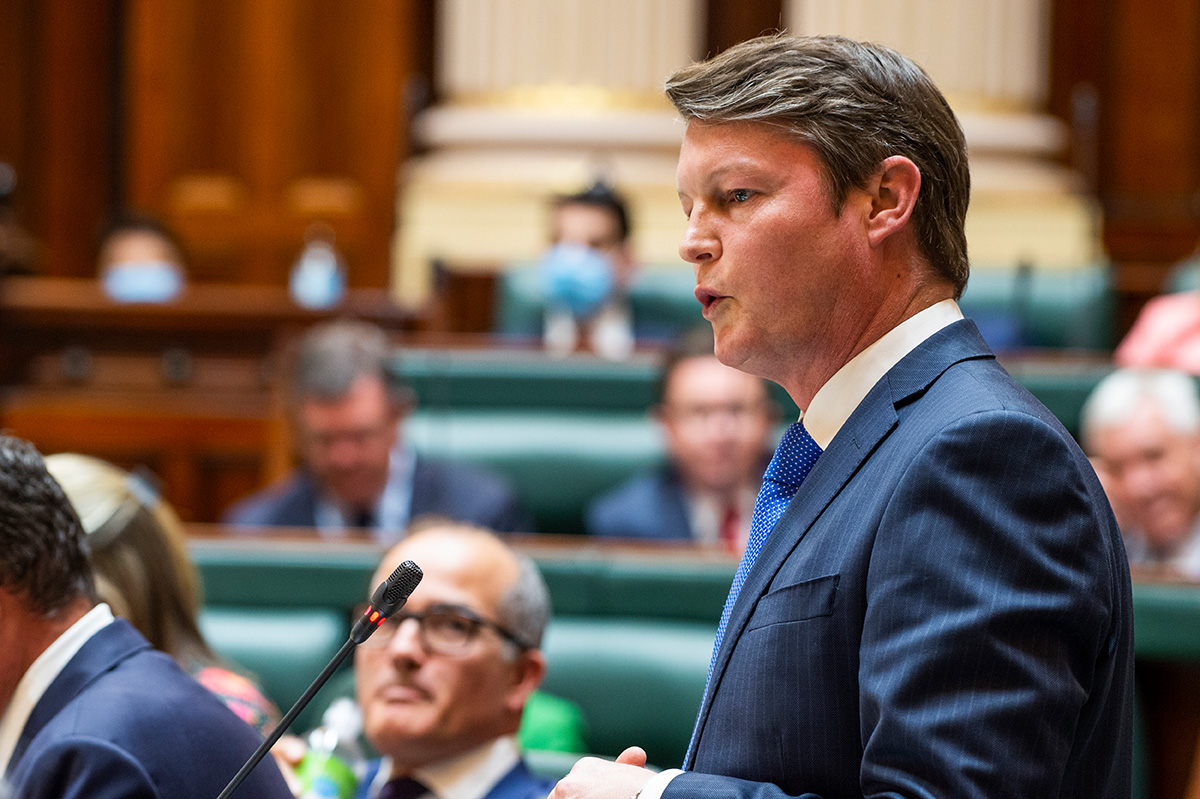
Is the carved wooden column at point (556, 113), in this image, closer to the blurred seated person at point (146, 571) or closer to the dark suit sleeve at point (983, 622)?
the blurred seated person at point (146, 571)

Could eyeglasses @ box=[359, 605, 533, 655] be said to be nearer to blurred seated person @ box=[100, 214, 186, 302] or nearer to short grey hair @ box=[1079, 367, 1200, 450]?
short grey hair @ box=[1079, 367, 1200, 450]

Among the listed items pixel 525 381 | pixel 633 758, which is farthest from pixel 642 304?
pixel 633 758

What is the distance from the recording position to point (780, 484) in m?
1.18

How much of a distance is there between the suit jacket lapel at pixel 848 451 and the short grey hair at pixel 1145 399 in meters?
2.16

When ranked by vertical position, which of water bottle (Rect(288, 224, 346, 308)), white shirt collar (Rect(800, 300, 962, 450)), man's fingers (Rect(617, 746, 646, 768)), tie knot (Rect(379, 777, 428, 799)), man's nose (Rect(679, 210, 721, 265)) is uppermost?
man's nose (Rect(679, 210, 721, 265))

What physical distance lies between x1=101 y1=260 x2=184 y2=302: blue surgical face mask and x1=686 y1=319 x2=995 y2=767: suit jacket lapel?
4100 mm

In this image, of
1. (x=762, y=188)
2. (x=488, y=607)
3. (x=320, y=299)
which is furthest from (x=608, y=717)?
(x=320, y=299)

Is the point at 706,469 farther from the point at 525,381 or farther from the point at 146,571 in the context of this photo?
the point at 146,571

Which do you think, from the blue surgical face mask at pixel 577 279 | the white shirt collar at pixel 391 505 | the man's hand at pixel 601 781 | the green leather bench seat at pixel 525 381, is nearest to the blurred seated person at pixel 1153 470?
the green leather bench seat at pixel 525 381

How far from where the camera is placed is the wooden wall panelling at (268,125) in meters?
6.15

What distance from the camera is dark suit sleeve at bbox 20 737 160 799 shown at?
120cm

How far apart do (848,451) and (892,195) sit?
0.18m

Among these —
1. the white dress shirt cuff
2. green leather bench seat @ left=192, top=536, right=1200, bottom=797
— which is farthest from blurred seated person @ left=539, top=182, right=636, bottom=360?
the white dress shirt cuff

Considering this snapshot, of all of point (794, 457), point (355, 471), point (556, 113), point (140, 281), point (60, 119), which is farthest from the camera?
point (60, 119)
